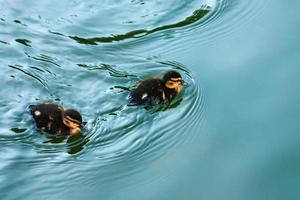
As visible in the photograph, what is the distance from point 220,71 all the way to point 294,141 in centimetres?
60

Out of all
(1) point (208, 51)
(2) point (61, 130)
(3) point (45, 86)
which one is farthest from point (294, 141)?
(3) point (45, 86)

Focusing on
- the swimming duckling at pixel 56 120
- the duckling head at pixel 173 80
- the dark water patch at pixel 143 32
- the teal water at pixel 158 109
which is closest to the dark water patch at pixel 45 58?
the teal water at pixel 158 109

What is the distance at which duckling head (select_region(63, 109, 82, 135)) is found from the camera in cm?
310

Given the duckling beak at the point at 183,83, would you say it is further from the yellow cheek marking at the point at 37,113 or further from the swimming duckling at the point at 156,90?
the yellow cheek marking at the point at 37,113

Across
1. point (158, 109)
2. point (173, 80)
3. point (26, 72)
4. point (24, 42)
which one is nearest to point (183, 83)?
point (173, 80)

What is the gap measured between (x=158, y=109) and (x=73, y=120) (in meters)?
0.43

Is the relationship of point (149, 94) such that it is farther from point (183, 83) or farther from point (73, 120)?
point (73, 120)

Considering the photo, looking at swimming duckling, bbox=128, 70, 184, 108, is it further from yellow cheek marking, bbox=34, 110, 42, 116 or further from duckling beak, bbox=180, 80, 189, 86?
yellow cheek marking, bbox=34, 110, 42, 116

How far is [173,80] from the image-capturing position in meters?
3.30

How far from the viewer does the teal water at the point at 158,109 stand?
2841mm

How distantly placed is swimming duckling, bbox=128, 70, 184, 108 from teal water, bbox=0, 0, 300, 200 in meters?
0.05

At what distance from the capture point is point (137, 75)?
350cm

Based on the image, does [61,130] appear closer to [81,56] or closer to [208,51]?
[81,56]

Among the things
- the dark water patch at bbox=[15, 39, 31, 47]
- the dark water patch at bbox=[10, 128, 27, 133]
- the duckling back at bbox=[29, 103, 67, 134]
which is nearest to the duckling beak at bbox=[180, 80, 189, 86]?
the duckling back at bbox=[29, 103, 67, 134]
